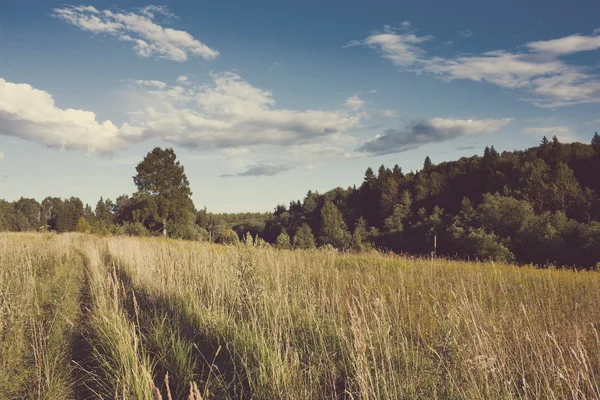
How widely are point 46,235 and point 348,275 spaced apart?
1664 cm

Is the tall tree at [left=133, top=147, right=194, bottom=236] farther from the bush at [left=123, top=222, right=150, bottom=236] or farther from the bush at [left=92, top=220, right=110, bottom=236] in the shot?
the bush at [left=92, top=220, right=110, bottom=236]

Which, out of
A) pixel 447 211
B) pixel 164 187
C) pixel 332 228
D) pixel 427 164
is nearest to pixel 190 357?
pixel 164 187

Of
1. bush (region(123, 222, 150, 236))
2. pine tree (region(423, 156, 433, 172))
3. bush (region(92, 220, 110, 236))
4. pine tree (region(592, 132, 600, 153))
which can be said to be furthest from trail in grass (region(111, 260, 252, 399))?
pine tree (region(423, 156, 433, 172))

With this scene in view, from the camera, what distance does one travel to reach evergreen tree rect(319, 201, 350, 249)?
69375 mm

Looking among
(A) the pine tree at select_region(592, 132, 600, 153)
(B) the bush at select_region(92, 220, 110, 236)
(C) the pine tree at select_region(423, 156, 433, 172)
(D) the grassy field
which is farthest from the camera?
(C) the pine tree at select_region(423, 156, 433, 172)

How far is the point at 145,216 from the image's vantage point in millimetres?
30625

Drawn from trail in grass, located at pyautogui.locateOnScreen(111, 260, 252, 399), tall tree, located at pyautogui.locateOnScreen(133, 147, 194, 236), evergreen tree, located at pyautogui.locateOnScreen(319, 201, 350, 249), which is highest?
tall tree, located at pyautogui.locateOnScreen(133, 147, 194, 236)

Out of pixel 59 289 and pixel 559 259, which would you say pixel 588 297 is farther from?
pixel 559 259

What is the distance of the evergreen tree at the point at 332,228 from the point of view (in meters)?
69.4

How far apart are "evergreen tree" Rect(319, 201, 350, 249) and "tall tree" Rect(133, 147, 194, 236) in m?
40.2

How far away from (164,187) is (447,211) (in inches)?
2036

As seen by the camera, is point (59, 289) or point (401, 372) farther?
point (59, 289)

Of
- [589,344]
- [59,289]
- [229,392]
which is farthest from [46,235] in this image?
[589,344]

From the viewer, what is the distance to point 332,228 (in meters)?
73.7
